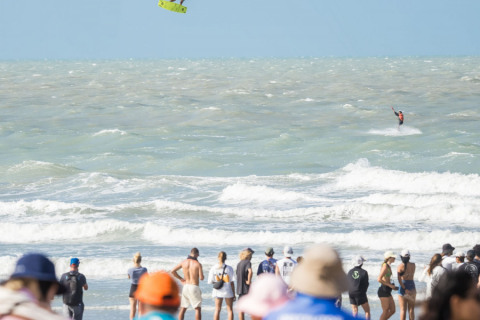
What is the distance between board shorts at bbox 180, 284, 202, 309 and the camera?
434 inches

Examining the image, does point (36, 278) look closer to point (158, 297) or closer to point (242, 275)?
point (158, 297)

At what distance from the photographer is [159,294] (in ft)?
11.9

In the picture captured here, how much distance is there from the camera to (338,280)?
11.5 ft

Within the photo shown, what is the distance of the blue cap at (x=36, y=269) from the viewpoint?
371cm

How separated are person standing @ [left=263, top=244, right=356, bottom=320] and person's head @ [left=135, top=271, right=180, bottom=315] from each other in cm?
50

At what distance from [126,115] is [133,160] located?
18.9m

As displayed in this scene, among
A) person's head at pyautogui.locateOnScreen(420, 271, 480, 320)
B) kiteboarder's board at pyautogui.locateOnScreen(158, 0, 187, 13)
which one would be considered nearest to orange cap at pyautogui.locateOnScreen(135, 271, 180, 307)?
person's head at pyautogui.locateOnScreen(420, 271, 480, 320)

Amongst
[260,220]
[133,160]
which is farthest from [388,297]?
[133,160]

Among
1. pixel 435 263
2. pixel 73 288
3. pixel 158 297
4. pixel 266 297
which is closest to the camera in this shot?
pixel 158 297

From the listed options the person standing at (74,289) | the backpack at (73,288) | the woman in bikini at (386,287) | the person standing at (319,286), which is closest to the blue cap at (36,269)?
the person standing at (319,286)

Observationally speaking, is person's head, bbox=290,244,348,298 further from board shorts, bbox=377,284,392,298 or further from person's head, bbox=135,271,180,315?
board shorts, bbox=377,284,392,298

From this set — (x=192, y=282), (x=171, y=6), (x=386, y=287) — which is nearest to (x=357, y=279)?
(x=386, y=287)

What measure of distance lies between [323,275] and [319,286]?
0.05 meters

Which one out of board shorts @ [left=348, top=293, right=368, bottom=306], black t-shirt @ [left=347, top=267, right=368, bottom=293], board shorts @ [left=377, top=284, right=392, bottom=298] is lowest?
board shorts @ [left=348, top=293, right=368, bottom=306]
